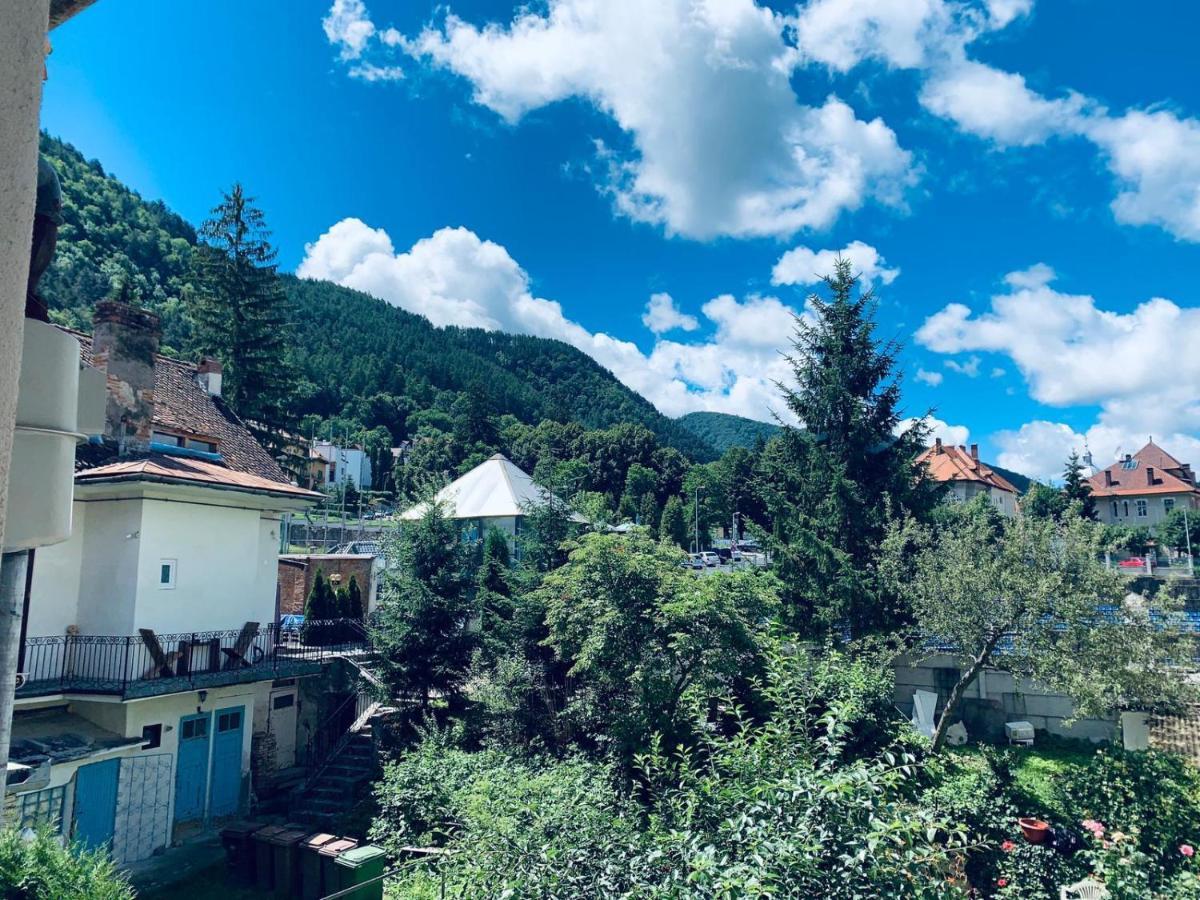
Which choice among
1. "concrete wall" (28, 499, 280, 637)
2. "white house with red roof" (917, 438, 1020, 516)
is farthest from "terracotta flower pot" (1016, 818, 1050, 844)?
"white house with red roof" (917, 438, 1020, 516)

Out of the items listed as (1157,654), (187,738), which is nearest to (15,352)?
(187,738)

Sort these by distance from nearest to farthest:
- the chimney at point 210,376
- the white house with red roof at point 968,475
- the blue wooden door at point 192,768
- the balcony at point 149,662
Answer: the balcony at point 149,662 < the blue wooden door at point 192,768 < the chimney at point 210,376 < the white house with red roof at point 968,475

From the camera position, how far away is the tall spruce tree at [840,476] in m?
19.6

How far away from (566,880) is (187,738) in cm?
1275

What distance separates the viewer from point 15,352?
147cm

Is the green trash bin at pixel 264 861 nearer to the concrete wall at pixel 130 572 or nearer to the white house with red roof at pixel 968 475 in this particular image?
the concrete wall at pixel 130 572

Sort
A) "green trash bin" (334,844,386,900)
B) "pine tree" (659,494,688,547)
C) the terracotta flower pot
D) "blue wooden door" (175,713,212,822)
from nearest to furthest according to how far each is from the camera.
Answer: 1. "green trash bin" (334,844,386,900)
2. the terracotta flower pot
3. "blue wooden door" (175,713,212,822)
4. "pine tree" (659,494,688,547)

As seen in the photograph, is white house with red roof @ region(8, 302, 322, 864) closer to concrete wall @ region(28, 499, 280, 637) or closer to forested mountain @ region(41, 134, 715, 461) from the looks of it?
concrete wall @ region(28, 499, 280, 637)

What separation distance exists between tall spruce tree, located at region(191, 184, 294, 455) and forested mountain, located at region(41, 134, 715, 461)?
6.40ft

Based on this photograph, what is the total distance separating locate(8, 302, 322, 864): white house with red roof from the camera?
13.3m

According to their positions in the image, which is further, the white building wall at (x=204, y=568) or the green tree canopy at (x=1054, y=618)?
the white building wall at (x=204, y=568)

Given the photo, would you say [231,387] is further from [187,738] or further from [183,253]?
[183,253]

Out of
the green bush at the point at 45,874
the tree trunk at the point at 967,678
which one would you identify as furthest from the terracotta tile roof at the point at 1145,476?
the green bush at the point at 45,874

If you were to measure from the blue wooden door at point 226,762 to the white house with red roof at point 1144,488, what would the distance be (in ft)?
230
